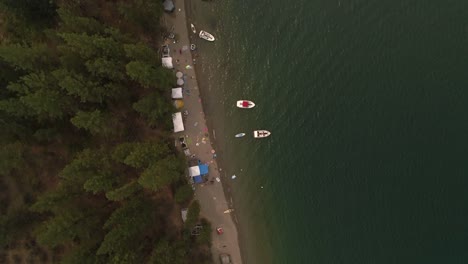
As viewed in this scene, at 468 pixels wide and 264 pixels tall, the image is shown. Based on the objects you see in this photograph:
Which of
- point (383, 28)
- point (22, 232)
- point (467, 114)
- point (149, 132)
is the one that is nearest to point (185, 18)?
point (149, 132)

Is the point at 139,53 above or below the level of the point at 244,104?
above

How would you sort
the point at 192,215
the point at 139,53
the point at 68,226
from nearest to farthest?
the point at 68,226, the point at 139,53, the point at 192,215

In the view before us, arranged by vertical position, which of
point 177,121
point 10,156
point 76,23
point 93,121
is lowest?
point 10,156

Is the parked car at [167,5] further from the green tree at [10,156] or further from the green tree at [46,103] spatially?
the green tree at [10,156]

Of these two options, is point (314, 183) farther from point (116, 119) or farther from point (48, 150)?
point (48, 150)

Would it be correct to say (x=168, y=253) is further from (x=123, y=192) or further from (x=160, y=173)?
(x=160, y=173)

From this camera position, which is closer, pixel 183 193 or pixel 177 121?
pixel 183 193

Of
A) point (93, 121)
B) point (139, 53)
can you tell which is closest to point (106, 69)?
point (139, 53)


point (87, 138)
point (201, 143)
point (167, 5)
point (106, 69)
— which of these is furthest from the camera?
point (201, 143)
